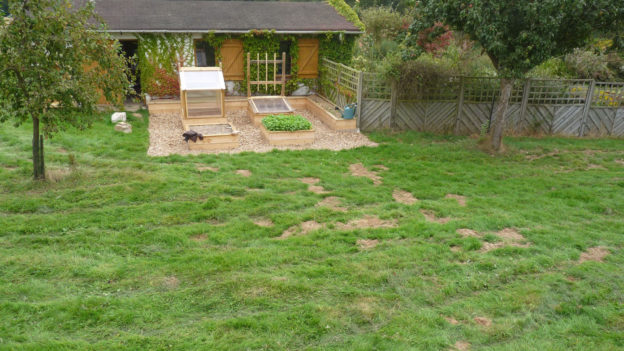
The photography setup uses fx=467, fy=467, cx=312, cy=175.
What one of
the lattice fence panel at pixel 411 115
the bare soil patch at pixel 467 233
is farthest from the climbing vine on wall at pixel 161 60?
the bare soil patch at pixel 467 233

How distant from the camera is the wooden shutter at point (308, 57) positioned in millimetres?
19797

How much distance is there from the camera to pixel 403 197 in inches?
403

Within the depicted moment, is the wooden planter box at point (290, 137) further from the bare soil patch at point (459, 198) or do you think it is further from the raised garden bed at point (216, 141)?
the bare soil patch at point (459, 198)

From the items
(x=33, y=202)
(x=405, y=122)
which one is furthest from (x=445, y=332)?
(x=405, y=122)

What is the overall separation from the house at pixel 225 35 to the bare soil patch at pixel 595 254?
13.9 meters

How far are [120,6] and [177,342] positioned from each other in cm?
1781

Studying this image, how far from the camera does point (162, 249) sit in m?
7.47

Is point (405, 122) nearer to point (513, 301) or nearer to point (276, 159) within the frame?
point (276, 159)

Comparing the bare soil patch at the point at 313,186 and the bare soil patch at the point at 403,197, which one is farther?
the bare soil patch at the point at 313,186

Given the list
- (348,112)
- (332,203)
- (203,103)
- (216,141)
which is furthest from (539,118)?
(203,103)

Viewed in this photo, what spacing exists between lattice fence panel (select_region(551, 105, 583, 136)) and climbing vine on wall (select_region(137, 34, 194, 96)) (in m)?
13.8

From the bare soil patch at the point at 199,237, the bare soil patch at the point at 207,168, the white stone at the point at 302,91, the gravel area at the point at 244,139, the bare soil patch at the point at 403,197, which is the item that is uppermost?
the white stone at the point at 302,91

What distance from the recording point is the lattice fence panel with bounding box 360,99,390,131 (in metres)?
15.7

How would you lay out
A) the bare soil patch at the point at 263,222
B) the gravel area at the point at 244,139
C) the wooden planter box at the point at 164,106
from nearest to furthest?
the bare soil patch at the point at 263,222, the gravel area at the point at 244,139, the wooden planter box at the point at 164,106
